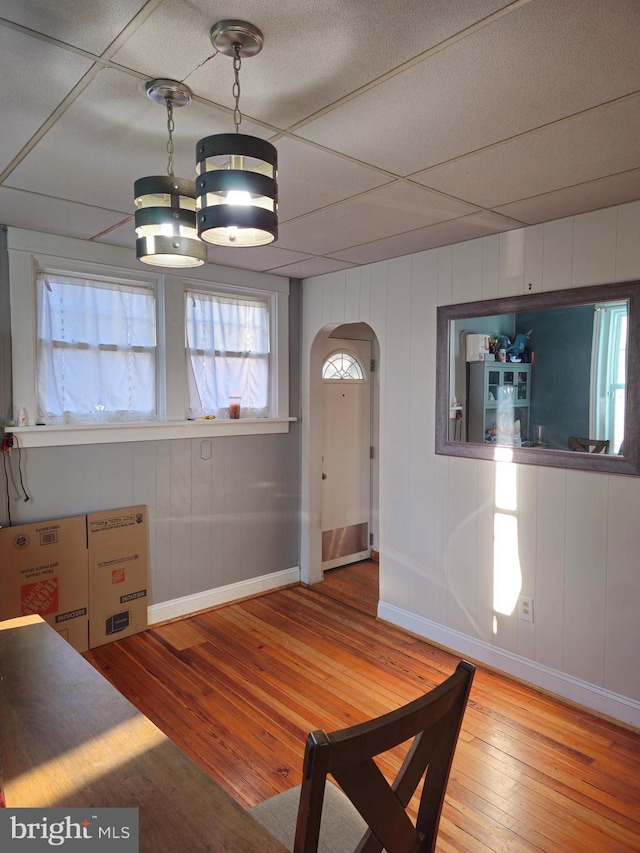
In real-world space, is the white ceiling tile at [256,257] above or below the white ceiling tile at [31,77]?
above

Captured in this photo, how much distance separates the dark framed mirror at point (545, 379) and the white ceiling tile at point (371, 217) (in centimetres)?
69

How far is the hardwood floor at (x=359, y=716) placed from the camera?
219cm

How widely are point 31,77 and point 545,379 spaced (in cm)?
267

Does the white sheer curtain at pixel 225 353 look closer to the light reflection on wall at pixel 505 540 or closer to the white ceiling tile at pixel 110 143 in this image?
the white ceiling tile at pixel 110 143

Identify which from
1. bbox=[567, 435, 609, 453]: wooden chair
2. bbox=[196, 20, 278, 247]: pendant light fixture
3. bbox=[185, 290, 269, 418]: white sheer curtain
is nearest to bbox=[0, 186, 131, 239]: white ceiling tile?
bbox=[185, 290, 269, 418]: white sheer curtain

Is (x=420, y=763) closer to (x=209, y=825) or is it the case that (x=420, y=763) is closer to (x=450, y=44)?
(x=209, y=825)

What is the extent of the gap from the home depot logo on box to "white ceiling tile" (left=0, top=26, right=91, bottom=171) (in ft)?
7.97

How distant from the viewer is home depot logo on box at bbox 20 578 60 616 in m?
3.23

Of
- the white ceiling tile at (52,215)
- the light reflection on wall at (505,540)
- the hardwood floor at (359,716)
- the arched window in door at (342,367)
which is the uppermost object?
the white ceiling tile at (52,215)

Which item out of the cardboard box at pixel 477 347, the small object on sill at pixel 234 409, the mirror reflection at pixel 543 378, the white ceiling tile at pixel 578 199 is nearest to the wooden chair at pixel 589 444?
the mirror reflection at pixel 543 378

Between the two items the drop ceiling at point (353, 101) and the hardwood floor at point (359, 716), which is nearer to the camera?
the drop ceiling at point (353, 101)

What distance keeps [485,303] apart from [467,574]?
66.7 inches

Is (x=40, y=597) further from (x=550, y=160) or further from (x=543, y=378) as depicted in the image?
(x=550, y=160)

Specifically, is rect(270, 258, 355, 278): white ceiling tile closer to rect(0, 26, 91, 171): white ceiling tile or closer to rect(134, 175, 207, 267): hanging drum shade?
rect(0, 26, 91, 171): white ceiling tile
